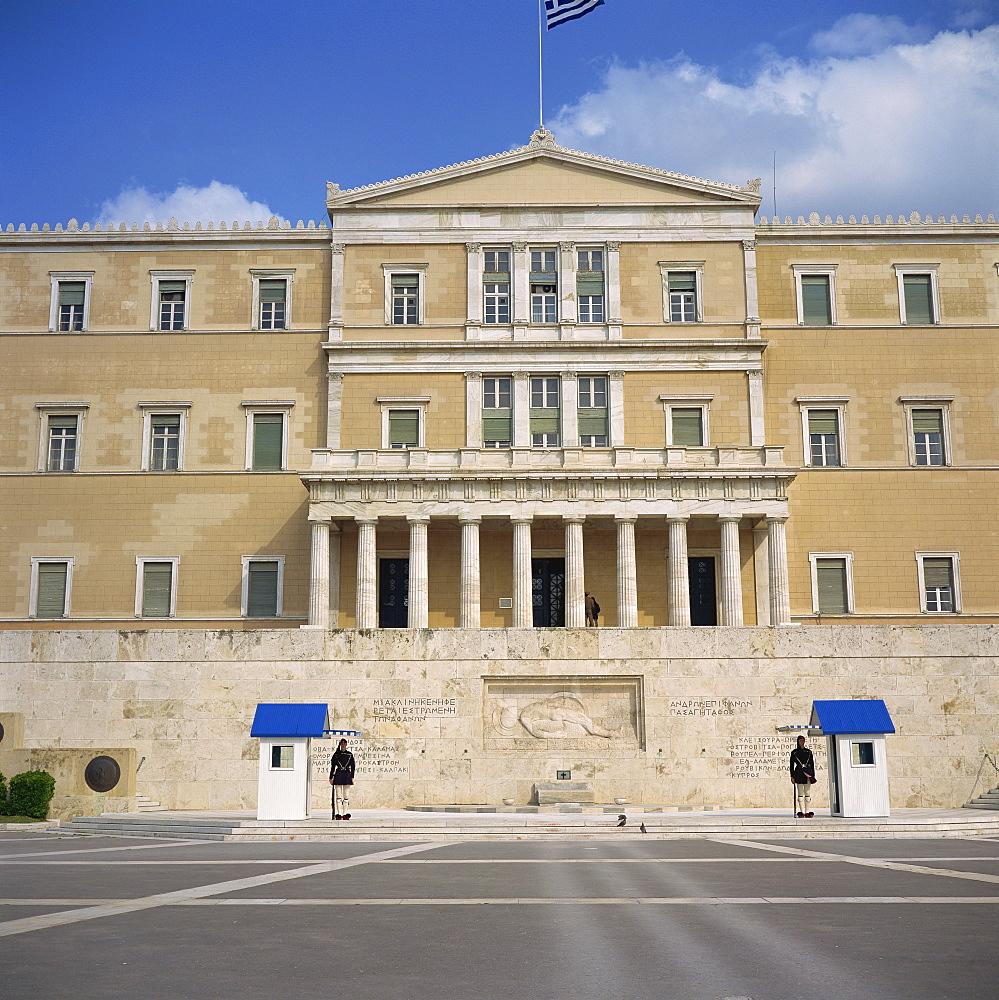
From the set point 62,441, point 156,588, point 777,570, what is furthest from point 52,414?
point 777,570

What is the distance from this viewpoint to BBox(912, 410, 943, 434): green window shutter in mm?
48031

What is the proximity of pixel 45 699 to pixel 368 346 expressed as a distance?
1944 cm

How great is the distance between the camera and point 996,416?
4812cm

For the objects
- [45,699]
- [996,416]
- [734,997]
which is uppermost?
[996,416]

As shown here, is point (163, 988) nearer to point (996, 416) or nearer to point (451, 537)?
point (451, 537)

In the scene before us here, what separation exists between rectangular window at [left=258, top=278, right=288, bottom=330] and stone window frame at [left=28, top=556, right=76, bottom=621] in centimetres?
1220

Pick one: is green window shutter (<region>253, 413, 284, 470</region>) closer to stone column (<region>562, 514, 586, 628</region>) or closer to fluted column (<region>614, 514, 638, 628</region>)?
stone column (<region>562, 514, 586, 628</region>)

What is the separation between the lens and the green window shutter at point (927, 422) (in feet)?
158

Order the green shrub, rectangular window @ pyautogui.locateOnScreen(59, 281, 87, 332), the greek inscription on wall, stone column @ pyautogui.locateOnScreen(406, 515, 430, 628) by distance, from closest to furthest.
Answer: the green shrub → the greek inscription on wall → stone column @ pyautogui.locateOnScreen(406, 515, 430, 628) → rectangular window @ pyautogui.locateOnScreen(59, 281, 87, 332)

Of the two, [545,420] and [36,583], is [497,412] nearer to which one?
[545,420]

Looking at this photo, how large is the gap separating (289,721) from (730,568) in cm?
2033

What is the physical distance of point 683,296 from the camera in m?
48.5

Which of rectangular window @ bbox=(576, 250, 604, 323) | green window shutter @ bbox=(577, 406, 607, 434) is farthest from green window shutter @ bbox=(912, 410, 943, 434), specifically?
rectangular window @ bbox=(576, 250, 604, 323)

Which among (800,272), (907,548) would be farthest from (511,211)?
(907,548)
